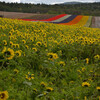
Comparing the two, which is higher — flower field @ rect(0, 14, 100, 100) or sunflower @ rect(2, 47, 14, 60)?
sunflower @ rect(2, 47, 14, 60)

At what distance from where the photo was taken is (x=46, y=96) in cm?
252

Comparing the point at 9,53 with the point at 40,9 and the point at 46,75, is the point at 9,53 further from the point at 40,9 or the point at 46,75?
the point at 40,9

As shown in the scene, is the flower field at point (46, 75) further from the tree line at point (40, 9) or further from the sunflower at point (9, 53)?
the tree line at point (40, 9)

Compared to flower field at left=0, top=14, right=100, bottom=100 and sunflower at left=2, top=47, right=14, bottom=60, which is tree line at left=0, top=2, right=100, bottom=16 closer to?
flower field at left=0, top=14, right=100, bottom=100

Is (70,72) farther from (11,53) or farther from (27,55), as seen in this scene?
(11,53)

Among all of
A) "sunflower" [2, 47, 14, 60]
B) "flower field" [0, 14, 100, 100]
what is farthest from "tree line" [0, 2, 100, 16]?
"sunflower" [2, 47, 14, 60]

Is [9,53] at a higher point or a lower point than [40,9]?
lower

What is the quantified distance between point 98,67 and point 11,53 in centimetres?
261

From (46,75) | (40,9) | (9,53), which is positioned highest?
(40,9)

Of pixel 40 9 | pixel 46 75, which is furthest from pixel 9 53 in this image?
pixel 40 9

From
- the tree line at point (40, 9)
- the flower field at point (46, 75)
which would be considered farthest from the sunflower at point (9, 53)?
the tree line at point (40, 9)

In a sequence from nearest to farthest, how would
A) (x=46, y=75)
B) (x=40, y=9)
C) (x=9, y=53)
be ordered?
(x=9, y=53)
(x=46, y=75)
(x=40, y=9)

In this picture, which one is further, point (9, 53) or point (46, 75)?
point (46, 75)

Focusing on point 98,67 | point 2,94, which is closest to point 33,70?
point 98,67
